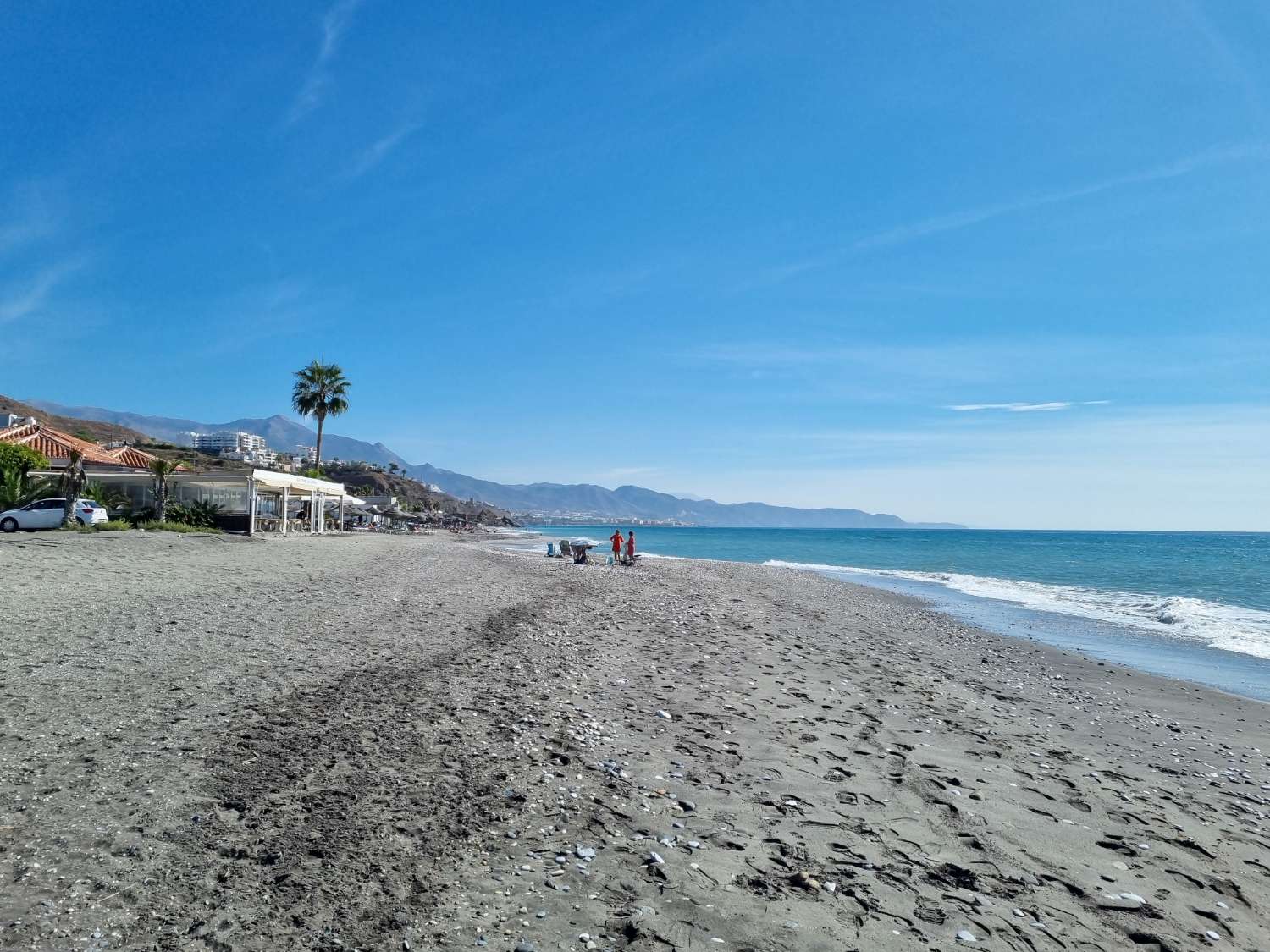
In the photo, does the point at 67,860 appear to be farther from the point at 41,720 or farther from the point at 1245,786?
the point at 1245,786

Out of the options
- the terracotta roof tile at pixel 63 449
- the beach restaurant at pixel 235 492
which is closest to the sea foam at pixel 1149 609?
the beach restaurant at pixel 235 492

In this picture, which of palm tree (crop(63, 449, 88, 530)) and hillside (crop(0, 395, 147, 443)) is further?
hillside (crop(0, 395, 147, 443))

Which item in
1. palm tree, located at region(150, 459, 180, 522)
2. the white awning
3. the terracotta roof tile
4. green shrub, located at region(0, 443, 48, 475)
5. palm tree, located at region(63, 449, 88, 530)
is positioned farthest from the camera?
the terracotta roof tile

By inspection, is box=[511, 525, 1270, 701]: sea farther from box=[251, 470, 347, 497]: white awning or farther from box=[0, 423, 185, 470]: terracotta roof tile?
box=[0, 423, 185, 470]: terracotta roof tile

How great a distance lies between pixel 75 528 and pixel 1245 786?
97.4 ft

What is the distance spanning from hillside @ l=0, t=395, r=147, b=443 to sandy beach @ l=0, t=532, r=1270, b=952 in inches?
3674

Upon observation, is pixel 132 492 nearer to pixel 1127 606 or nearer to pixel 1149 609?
pixel 1127 606

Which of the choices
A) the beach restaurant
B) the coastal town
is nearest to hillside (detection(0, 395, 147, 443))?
the coastal town

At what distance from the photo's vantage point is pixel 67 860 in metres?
3.73

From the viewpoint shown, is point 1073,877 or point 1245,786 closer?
point 1073,877

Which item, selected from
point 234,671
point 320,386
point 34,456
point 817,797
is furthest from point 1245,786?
point 320,386

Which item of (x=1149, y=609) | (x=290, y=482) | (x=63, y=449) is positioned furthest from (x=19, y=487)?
(x=1149, y=609)

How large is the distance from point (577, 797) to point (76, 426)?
12253 cm

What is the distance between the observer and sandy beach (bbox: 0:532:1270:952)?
367 cm
